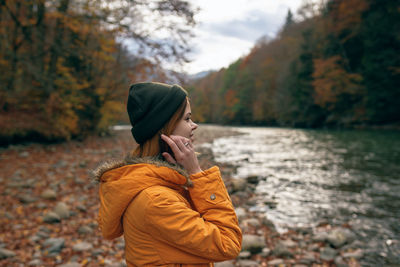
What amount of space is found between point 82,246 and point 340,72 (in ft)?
109

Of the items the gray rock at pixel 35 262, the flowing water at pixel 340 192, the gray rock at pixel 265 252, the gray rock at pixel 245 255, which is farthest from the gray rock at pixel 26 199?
the flowing water at pixel 340 192

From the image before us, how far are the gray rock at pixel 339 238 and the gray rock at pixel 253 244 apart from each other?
1275 millimetres

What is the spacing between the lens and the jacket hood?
1.24 metres

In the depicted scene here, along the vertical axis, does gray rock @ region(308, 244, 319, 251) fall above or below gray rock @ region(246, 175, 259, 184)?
above

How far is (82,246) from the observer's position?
3936 mm

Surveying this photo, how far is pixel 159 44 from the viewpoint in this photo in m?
8.59

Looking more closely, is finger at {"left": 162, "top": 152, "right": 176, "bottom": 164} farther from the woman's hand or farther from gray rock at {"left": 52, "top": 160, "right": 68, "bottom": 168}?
gray rock at {"left": 52, "top": 160, "right": 68, "bottom": 168}

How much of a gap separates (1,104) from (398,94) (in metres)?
31.8

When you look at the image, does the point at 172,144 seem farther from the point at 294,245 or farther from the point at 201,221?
the point at 294,245

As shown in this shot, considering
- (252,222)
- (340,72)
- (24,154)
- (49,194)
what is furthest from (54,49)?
(340,72)

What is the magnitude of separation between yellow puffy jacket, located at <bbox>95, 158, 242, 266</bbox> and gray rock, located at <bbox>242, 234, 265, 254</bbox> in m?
2.96

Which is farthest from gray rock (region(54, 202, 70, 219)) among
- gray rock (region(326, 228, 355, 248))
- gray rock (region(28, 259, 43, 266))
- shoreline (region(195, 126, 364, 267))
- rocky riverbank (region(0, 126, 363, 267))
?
gray rock (region(326, 228, 355, 248))

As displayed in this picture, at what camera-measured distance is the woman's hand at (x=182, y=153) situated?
134 cm

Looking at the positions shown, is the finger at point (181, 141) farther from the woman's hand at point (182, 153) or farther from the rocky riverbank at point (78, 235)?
the rocky riverbank at point (78, 235)
